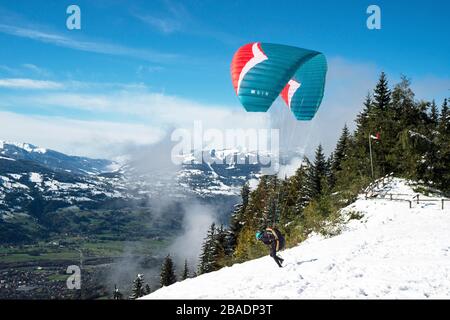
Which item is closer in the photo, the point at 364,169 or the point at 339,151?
the point at 364,169

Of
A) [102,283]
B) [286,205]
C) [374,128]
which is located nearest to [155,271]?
[102,283]

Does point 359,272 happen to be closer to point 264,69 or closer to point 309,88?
point 264,69

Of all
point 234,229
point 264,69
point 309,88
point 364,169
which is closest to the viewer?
point 264,69

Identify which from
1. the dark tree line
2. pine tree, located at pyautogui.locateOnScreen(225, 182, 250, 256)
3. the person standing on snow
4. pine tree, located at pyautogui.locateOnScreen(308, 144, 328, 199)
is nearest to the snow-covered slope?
the person standing on snow

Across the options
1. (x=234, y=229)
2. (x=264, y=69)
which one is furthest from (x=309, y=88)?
(x=234, y=229)

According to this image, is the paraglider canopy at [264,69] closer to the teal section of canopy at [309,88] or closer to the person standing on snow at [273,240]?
the teal section of canopy at [309,88]

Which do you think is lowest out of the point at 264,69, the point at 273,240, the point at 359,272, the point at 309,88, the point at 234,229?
the point at 234,229

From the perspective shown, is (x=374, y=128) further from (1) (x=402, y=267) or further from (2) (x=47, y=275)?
(2) (x=47, y=275)
